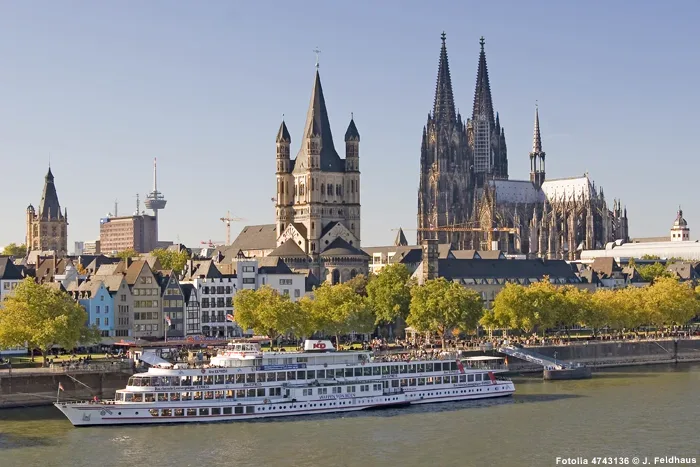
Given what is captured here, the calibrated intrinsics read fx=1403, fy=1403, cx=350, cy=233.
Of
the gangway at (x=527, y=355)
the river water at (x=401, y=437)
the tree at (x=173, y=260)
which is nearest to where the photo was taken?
the river water at (x=401, y=437)

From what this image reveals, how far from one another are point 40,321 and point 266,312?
77.1ft

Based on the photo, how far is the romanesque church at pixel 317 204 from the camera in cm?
17525

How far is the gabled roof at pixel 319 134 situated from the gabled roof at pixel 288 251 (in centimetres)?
1070

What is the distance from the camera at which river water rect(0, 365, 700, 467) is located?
234 feet

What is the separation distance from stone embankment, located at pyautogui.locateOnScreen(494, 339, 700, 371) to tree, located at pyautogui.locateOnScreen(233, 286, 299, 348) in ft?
63.9

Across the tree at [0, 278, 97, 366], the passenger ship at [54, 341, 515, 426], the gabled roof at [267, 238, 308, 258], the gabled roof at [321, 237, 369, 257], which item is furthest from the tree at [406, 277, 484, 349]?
the gabled roof at [267, 238, 308, 258]

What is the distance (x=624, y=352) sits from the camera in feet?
427

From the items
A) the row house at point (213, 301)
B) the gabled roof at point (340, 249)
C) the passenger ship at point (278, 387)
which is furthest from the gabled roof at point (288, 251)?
Answer: the passenger ship at point (278, 387)

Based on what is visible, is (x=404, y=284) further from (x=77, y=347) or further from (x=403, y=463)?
(x=403, y=463)

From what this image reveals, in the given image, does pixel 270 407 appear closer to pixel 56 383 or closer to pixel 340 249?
pixel 56 383

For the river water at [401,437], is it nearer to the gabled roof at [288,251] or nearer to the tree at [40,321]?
the tree at [40,321]

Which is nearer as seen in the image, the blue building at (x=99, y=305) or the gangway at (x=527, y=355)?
the gangway at (x=527, y=355)

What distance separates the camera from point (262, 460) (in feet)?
234

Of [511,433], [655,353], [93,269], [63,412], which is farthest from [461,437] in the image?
[93,269]
